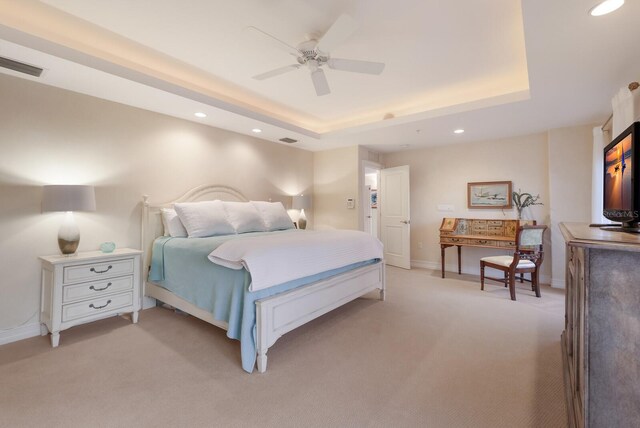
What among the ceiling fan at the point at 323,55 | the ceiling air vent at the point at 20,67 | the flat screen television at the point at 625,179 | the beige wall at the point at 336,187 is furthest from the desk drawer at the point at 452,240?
the ceiling air vent at the point at 20,67

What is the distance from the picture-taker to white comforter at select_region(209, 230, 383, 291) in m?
2.05

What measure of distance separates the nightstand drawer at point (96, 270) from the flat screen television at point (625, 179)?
377 cm

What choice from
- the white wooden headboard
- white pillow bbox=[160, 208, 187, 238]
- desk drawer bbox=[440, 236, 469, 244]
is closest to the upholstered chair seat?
desk drawer bbox=[440, 236, 469, 244]

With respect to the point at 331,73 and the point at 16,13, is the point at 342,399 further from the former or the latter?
the point at 16,13

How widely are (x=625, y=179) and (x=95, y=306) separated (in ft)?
13.1

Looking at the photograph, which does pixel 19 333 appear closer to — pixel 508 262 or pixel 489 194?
pixel 508 262

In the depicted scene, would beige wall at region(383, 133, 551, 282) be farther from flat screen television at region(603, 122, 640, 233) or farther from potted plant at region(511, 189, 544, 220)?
flat screen television at region(603, 122, 640, 233)

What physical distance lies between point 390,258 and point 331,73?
3780 mm

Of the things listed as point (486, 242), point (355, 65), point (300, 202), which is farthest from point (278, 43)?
point (486, 242)

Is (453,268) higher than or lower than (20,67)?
lower

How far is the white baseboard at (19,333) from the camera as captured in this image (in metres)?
2.46

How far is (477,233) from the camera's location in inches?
186

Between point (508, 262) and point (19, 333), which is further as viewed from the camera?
point (508, 262)

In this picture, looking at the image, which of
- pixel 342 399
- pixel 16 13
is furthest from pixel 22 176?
pixel 342 399
